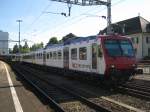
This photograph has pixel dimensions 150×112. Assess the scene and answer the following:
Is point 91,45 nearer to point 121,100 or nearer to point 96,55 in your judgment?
point 96,55

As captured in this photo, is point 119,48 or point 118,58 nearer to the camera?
point 118,58

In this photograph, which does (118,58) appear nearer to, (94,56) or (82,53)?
(94,56)

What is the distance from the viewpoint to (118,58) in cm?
1808

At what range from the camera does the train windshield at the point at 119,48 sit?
18.2m

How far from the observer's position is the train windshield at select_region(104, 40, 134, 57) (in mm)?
18203

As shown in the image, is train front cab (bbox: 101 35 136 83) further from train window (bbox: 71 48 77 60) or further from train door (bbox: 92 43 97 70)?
train window (bbox: 71 48 77 60)

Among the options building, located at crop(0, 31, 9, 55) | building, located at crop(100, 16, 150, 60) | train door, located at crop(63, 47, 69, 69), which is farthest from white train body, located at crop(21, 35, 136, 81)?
building, located at crop(0, 31, 9, 55)

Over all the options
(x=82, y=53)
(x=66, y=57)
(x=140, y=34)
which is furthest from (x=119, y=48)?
(x=140, y=34)

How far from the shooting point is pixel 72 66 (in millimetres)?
24016

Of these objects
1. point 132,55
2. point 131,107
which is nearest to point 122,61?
point 132,55

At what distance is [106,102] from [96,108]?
1.44 metres

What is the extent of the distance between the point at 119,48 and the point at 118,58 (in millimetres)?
795

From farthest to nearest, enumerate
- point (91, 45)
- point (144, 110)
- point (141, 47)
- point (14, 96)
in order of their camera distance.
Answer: point (141, 47) < point (91, 45) < point (14, 96) < point (144, 110)

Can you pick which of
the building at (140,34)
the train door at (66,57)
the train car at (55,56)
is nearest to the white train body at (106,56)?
the train door at (66,57)
